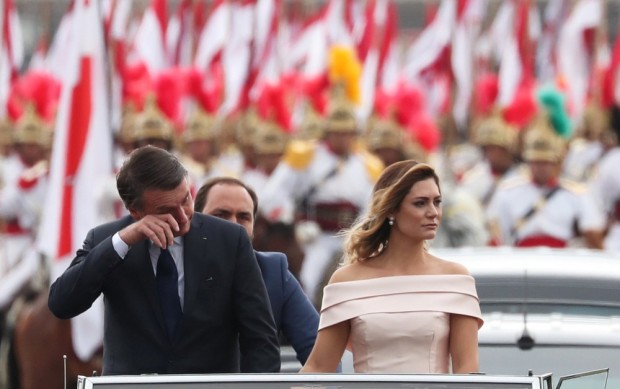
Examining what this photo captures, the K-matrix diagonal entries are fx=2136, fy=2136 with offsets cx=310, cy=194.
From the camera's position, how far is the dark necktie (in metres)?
6.11

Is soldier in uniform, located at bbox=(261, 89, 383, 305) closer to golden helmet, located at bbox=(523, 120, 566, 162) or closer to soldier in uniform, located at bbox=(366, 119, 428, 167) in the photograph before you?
soldier in uniform, located at bbox=(366, 119, 428, 167)

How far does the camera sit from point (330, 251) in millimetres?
16922

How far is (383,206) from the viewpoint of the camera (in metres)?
6.14

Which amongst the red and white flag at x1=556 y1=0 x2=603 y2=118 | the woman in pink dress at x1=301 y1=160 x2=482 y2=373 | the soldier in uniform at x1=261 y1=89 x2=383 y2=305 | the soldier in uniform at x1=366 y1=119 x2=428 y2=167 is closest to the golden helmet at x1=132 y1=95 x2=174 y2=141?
the soldier in uniform at x1=261 y1=89 x2=383 y2=305

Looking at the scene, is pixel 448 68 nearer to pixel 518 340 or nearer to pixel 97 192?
pixel 97 192

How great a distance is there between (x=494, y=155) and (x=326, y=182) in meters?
3.85

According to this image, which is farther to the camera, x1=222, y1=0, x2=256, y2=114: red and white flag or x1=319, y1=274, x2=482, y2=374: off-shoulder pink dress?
x1=222, y1=0, x2=256, y2=114: red and white flag

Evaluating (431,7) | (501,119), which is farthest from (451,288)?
(431,7)

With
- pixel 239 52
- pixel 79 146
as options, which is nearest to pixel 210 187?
pixel 79 146

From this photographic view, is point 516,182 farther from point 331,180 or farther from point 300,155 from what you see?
point 300,155

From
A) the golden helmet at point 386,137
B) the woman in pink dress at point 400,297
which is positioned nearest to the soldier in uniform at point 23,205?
the golden helmet at point 386,137

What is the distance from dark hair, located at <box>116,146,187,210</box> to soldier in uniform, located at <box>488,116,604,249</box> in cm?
1000

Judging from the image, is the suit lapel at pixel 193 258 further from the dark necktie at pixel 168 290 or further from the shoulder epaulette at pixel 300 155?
the shoulder epaulette at pixel 300 155

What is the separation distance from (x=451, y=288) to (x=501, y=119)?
650 inches
